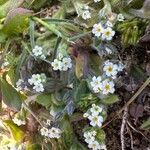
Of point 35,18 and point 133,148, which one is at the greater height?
point 35,18

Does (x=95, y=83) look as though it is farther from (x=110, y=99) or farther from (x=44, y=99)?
(x=44, y=99)

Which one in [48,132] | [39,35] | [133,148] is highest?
[39,35]

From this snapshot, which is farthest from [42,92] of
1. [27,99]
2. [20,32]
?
[20,32]

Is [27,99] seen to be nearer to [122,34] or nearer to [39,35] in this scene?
[39,35]

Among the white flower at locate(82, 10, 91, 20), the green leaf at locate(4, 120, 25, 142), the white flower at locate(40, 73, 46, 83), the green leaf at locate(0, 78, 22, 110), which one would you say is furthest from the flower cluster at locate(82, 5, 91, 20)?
the green leaf at locate(4, 120, 25, 142)

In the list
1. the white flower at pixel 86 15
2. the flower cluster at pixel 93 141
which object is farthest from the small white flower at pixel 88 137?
the white flower at pixel 86 15

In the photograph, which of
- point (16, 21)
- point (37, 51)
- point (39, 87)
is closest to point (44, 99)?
point (39, 87)

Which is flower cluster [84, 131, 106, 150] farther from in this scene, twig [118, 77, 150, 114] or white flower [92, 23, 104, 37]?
white flower [92, 23, 104, 37]
